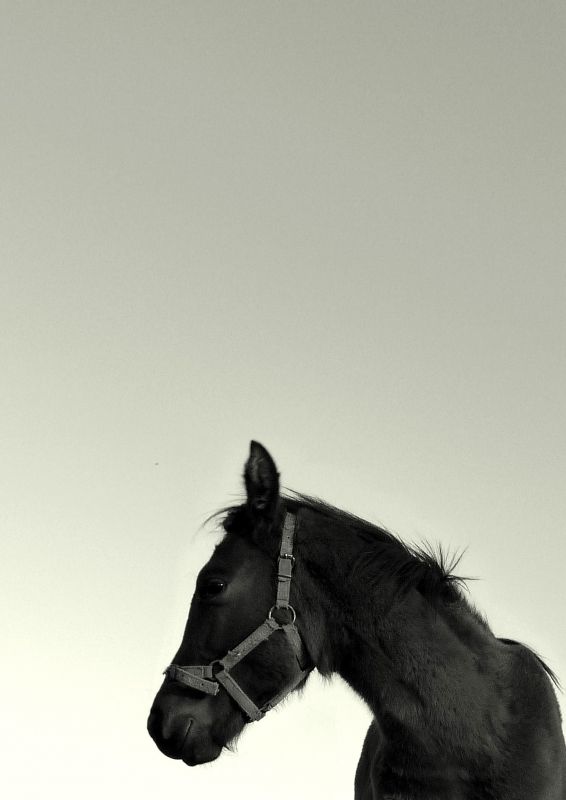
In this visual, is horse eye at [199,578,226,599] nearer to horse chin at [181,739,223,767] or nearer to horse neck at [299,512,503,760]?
horse neck at [299,512,503,760]

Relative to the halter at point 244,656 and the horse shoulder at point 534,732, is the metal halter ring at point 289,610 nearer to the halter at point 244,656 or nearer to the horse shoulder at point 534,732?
the halter at point 244,656

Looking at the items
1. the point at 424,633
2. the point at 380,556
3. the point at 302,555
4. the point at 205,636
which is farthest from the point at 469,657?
the point at 205,636

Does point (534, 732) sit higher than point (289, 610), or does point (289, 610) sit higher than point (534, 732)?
point (289, 610)

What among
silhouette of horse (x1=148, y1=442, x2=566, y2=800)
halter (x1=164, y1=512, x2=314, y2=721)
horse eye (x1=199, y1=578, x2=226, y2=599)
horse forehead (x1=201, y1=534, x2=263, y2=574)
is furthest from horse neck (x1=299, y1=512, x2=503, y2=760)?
horse eye (x1=199, y1=578, x2=226, y2=599)

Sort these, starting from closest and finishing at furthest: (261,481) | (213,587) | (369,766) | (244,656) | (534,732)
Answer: (534,732)
(244,656)
(213,587)
(261,481)
(369,766)

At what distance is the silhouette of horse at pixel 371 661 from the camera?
5781 mm

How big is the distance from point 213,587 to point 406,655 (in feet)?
3.99

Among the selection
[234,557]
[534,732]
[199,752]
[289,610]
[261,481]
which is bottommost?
[199,752]

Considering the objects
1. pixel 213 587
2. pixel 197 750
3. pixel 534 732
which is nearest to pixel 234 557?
pixel 213 587

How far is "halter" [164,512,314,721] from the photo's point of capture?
5926mm

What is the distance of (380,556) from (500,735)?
1233mm

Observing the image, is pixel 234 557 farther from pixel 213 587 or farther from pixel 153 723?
pixel 153 723

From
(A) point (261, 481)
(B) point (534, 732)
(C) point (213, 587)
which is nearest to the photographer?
(B) point (534, 732)

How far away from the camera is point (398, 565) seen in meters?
6.15
